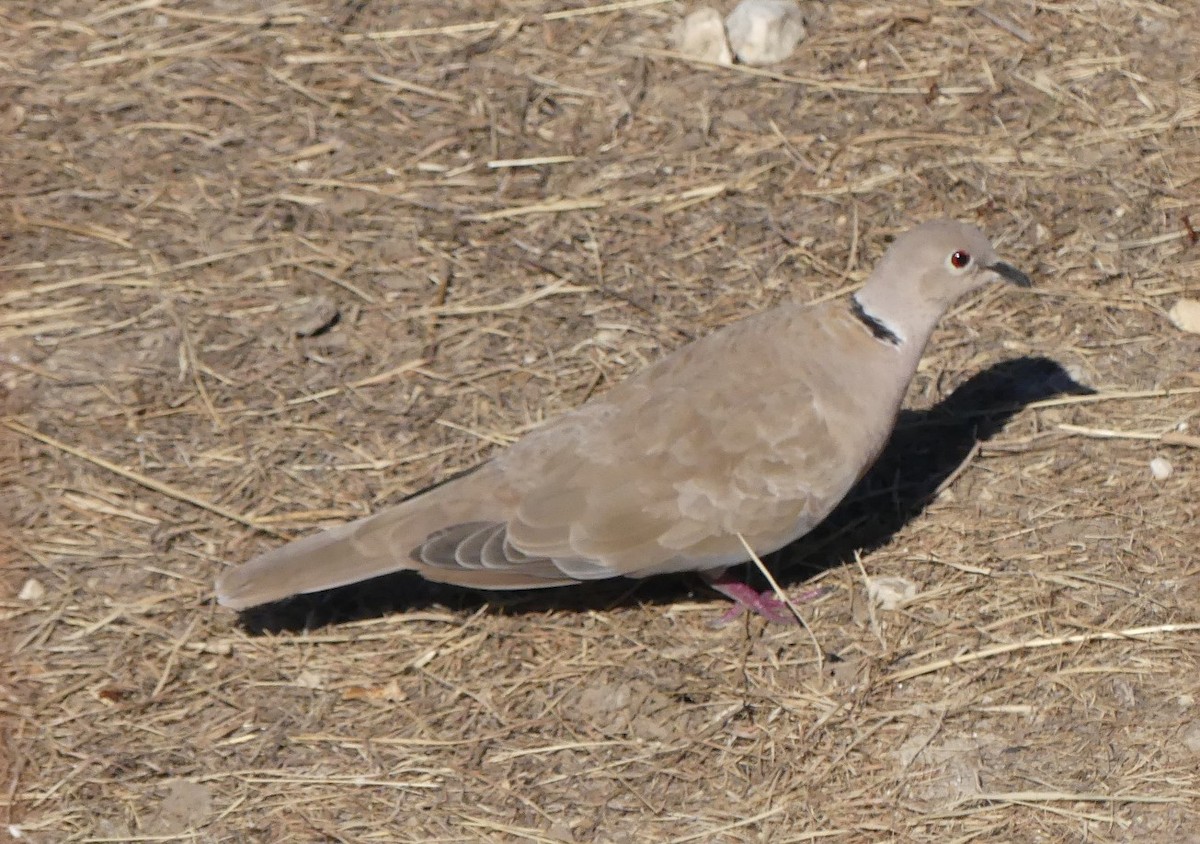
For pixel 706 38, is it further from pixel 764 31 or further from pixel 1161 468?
pixel 1161 468

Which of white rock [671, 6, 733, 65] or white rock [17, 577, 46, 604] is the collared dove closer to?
white rock [17, 577, 46, 604]

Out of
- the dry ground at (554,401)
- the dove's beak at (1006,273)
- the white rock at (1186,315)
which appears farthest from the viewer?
the white rock at (1186,315)

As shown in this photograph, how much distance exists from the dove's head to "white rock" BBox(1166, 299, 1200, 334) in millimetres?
945

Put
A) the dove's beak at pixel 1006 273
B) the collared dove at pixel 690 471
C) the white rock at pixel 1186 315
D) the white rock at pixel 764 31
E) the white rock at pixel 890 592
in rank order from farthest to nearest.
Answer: the white rock at pixel 764 31, the white rock at pixel 1186 315, the dove's beak at pixel 1006 273, the white rock at pixel 890 592, the collared dove at pixel 690 471

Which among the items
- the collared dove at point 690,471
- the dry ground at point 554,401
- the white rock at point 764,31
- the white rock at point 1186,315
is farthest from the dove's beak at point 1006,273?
the white rock at point 764,31

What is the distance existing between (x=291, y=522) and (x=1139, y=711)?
2.34m

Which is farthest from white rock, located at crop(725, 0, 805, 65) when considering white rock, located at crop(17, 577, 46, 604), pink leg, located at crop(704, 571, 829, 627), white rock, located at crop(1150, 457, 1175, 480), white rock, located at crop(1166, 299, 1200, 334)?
white rock, located at crop(17, 577, 46, 604)

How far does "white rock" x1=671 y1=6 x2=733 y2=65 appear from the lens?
5723 millimetres

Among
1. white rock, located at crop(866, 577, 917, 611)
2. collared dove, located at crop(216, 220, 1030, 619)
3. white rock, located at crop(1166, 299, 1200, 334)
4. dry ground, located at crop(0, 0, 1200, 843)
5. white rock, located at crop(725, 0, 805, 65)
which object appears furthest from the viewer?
white rock, located at crop(725, 0, 805, 65)

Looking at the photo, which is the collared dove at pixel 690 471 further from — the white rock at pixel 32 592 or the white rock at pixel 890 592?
the white rock at pixel 32 592

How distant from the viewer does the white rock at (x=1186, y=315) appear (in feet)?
15.5

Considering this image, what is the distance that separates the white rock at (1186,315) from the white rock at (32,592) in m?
3.50

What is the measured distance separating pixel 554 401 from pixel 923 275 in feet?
3.98

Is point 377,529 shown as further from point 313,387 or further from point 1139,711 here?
point 1139,711
